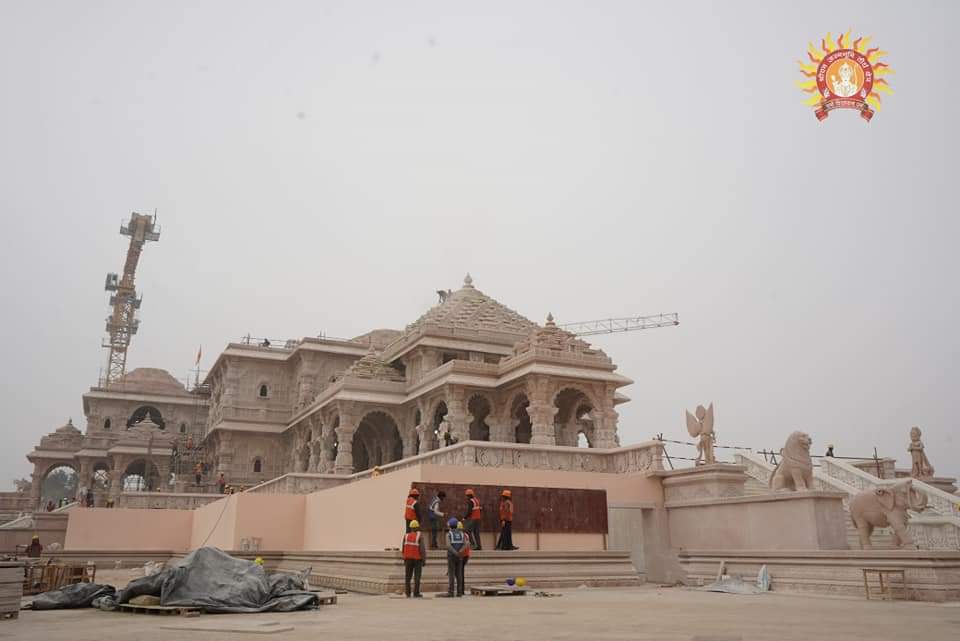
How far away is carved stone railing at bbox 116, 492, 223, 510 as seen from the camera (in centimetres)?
2742

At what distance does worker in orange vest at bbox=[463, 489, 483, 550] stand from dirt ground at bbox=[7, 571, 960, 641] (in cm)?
315

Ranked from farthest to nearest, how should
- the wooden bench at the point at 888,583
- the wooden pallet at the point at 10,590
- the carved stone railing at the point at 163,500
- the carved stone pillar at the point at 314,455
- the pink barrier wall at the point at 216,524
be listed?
the carved stone pillar at the point at 314,455 → the carved stone railing at the point at 163,500 → the pink barrier wall at the point at 216,524 → the wooden bench at the point at 888,583 → the wooden pallet at the point at 10,590

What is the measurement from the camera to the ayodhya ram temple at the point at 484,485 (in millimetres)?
14641

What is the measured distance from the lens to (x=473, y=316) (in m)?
38.7

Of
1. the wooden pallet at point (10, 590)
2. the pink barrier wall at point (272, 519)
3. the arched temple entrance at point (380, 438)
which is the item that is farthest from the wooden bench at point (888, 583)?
the arched temple entrance at point (380, 438)

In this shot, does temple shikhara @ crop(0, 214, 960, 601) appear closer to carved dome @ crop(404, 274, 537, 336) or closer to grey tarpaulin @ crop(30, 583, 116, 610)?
carved dome @ crop(404, 274, 537, 336)

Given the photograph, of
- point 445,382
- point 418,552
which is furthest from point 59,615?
point 445,382

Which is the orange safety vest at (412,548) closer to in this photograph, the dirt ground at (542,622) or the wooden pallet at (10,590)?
the dirt ground at (542,622)

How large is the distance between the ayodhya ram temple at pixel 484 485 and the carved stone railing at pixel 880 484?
6cm

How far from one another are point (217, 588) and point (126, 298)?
70.0 meters

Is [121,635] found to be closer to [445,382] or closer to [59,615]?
Result: [59,615]

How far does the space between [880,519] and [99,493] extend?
44.6 m

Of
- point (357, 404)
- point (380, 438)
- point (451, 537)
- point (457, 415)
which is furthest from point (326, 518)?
point (380, 438)

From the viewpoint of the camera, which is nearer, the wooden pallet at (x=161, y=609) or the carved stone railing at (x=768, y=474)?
the wooden pallet at (x=161, y=609)
